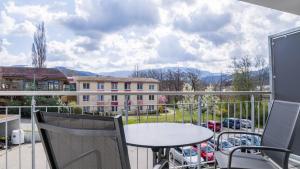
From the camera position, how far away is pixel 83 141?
1.09 m

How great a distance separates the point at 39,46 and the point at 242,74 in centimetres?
818

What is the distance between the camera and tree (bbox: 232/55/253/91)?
28.3ft

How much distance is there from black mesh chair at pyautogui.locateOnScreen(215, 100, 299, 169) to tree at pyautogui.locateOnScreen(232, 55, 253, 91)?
21.1 feet

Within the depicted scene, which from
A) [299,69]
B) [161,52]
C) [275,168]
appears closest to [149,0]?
[161,52]

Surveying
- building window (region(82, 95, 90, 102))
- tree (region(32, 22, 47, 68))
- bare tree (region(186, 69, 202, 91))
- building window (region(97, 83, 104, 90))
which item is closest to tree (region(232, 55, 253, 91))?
bare tree (region(186, 69, 202, 91))

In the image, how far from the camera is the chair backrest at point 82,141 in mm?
1008

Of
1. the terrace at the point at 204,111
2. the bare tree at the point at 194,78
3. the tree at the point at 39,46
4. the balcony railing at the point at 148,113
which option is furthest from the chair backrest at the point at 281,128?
the tree at the point at 39,46

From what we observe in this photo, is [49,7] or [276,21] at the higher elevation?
[49,7]

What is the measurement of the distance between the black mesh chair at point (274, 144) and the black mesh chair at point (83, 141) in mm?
1070

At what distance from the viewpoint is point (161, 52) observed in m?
10.3

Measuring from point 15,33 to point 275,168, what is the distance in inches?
414

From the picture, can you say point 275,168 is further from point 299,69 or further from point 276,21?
point 276,21

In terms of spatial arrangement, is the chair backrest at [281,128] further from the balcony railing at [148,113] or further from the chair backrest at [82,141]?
the chair backrest at [82,141]

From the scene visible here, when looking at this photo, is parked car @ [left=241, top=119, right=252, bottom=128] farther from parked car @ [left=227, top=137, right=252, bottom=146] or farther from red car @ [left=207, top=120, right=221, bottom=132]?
red car @ [left=207, top=120, right=221, bottom=132]
